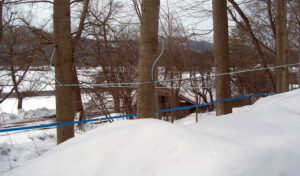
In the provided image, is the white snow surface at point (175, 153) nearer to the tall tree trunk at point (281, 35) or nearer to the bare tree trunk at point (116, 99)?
the tall tree trunk at point (281, 35)

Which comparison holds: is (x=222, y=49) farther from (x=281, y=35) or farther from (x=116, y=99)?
(x=116, y=99)

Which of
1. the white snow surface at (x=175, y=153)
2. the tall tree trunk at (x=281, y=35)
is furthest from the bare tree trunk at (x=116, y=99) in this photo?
the white snow surface at (x=175, y=153)

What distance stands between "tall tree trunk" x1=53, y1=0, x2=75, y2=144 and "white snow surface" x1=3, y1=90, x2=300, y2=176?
2077mm

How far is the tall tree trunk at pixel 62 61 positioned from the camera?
13.4 feet

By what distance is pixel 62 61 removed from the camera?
13.4ft

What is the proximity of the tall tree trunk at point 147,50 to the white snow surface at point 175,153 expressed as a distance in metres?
0.69

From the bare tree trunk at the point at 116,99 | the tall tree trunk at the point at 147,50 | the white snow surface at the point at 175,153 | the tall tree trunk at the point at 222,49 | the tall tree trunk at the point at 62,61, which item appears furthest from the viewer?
the bare tree trunk at the point at 116,99

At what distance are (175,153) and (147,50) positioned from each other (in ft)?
5.12

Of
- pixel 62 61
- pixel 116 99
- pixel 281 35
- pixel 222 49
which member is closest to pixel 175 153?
pixel 62 61

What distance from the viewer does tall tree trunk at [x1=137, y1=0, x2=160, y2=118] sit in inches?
116

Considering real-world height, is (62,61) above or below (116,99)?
above

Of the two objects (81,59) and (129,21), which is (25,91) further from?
(129,21)

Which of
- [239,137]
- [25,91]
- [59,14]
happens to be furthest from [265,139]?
[25,91]

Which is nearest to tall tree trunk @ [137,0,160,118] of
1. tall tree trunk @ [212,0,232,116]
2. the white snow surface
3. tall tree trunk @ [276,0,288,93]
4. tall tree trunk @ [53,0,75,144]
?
the white snow surface
